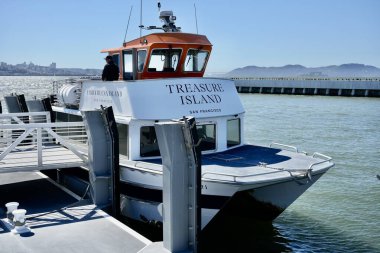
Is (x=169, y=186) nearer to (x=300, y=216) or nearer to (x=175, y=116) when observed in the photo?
(x=175, y=116)

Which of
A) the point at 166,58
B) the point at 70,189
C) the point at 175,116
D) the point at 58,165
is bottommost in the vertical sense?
the point at 70,189

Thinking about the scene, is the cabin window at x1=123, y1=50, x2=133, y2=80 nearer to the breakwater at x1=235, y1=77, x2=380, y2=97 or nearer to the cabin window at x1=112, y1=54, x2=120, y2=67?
the cabin window at x1=112, y1=54, x2=120, y2=67

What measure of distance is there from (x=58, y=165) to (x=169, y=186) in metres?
4.79

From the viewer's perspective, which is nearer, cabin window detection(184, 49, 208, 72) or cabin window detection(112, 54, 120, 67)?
cabin window detection(184, 49, 208, 72)

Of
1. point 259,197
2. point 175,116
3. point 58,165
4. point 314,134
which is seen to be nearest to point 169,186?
point 259,197

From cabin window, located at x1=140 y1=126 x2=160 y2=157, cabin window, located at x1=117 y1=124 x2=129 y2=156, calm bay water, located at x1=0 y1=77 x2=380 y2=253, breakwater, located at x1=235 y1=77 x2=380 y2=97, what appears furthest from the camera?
breakwater, located at x1=235 y1=77 x2=380 y2=97

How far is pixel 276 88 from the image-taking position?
84.2 meters

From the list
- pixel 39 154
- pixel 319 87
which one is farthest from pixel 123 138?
pixel 319 87

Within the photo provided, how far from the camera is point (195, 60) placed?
13.8m

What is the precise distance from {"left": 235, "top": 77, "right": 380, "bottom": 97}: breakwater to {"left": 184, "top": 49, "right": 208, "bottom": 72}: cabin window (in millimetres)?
61811

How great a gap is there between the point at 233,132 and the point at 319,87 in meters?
66.9

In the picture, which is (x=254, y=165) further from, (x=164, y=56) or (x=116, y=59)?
(x=116, y=59)

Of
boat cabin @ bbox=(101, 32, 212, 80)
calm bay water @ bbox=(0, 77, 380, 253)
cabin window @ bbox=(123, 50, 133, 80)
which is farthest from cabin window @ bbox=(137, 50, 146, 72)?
calm bay water @ bbox=(0, 77, 380, 253)

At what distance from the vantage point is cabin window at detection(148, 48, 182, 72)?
43.2ft
